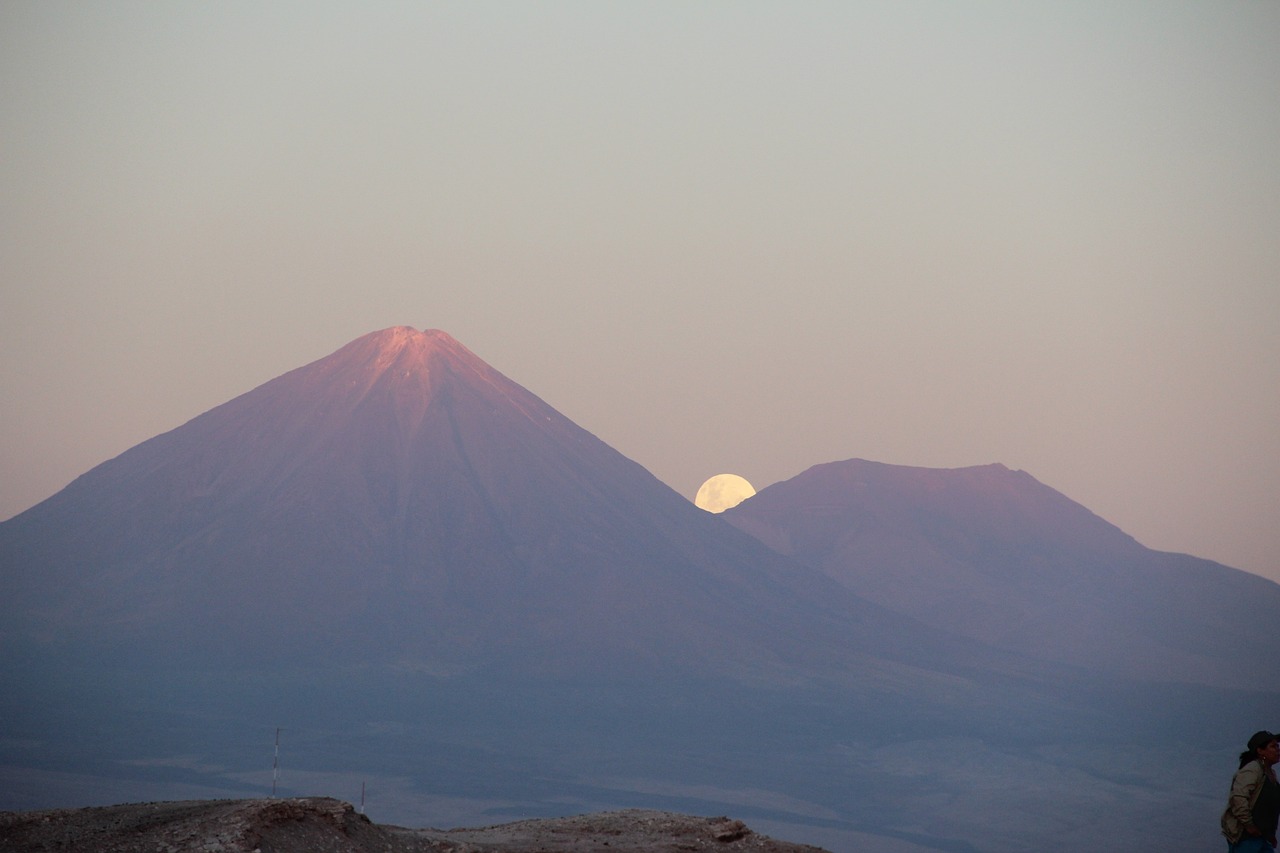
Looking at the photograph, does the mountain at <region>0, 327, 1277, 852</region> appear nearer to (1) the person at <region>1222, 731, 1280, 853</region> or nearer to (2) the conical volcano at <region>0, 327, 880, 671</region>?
(2) the conical volcano at <region>0, 327, 880, 671</region>

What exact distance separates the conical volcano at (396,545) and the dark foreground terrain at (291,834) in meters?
117

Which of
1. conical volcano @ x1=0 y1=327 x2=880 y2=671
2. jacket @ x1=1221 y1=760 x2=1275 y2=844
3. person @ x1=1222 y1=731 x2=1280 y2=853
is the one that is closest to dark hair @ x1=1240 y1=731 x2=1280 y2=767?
person @ x1=1222 y1=731 x2=1280 y2=853

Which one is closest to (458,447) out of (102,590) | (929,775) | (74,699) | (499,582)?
(499,582)

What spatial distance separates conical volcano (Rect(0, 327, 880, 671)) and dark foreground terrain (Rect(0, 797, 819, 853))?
117 meters

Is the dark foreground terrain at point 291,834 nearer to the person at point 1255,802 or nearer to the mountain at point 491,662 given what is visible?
the person at point 1255,802

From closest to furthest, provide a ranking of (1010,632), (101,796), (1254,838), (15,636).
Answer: (1254,838) → (101,796) → (15,636) → (1010,632)

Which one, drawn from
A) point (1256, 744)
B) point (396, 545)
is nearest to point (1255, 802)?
point (1256, 744)

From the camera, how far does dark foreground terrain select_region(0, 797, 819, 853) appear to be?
16156 millimetres

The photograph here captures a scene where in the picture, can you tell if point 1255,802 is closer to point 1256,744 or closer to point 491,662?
point 1256,744

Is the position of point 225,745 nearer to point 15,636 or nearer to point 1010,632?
point 15,636

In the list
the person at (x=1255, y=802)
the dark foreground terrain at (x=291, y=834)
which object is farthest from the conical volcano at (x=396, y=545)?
the person at (x=1255, y=802)

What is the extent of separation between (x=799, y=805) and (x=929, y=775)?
18439 millimetres

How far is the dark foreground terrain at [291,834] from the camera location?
16.2 meters

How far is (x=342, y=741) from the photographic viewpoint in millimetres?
117000
